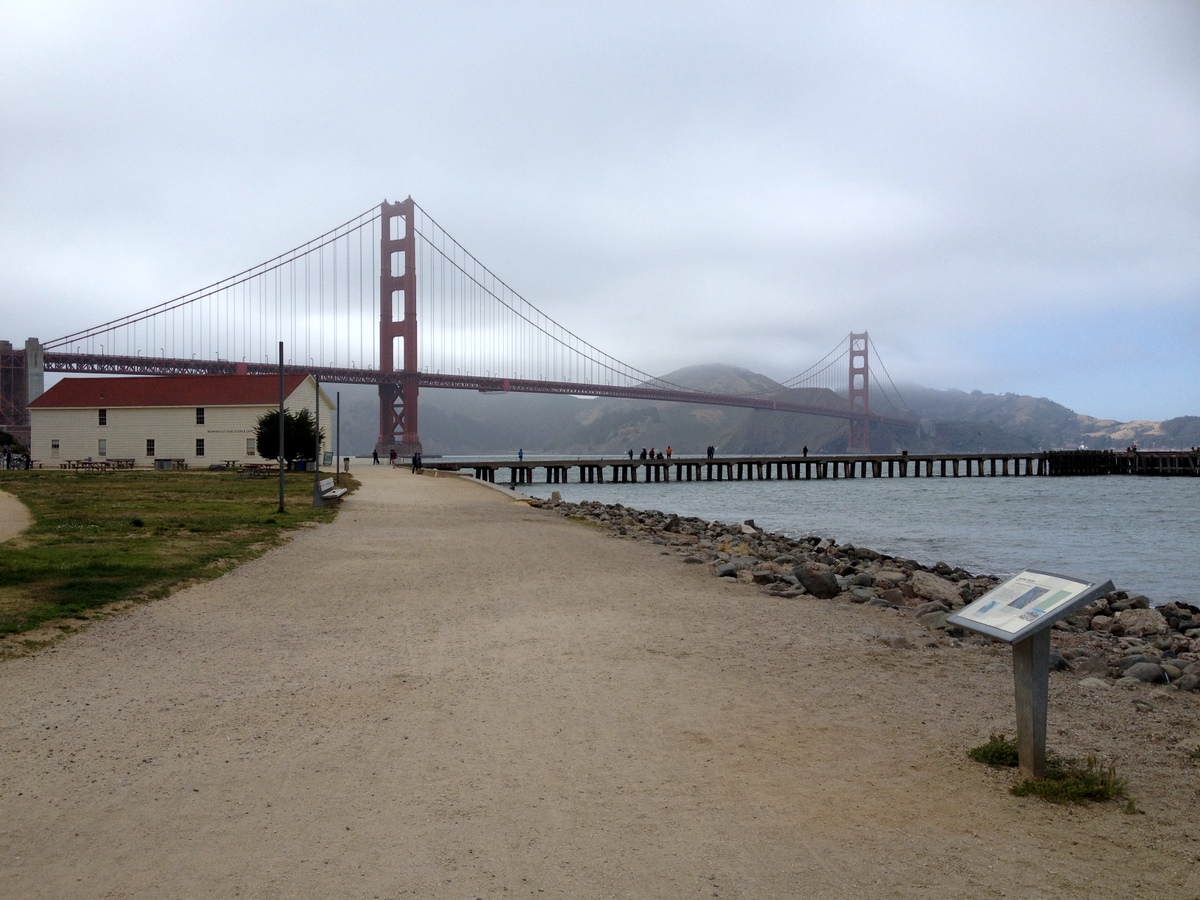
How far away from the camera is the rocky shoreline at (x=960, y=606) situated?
8.00 meters

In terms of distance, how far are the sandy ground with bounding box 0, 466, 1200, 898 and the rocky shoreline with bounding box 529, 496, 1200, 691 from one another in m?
0.62

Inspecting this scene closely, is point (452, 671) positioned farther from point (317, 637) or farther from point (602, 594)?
point (602, 594)

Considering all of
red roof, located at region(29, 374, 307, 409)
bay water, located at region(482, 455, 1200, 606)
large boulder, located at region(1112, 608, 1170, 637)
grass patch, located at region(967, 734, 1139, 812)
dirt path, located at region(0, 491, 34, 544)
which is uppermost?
red roof, located at region(29, 374, 307, 409)

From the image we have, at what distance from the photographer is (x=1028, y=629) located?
448cm

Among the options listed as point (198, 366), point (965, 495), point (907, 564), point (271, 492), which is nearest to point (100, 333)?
point (198, 366)

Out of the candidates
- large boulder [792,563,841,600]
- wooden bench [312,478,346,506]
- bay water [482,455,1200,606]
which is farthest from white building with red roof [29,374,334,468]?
large boulder [792,563,841,600]

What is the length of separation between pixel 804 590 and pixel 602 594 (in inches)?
105

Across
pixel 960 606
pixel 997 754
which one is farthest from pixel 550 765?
pixel 960 606

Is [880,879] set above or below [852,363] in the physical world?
below

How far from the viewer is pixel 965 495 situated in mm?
57500

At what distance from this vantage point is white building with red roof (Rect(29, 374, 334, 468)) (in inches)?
2064

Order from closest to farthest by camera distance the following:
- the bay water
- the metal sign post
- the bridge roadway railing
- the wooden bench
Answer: the metal sign post, the bay water, the wooden bench, the bridge roadway railing

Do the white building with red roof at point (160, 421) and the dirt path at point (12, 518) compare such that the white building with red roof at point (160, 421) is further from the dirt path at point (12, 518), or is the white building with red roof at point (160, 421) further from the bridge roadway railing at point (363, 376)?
the dirt path at point (12, 518)

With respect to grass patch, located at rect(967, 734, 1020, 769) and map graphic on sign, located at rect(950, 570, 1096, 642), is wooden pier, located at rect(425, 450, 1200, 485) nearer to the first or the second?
grass patch, located at rect(967, 734, 1020, 769)
